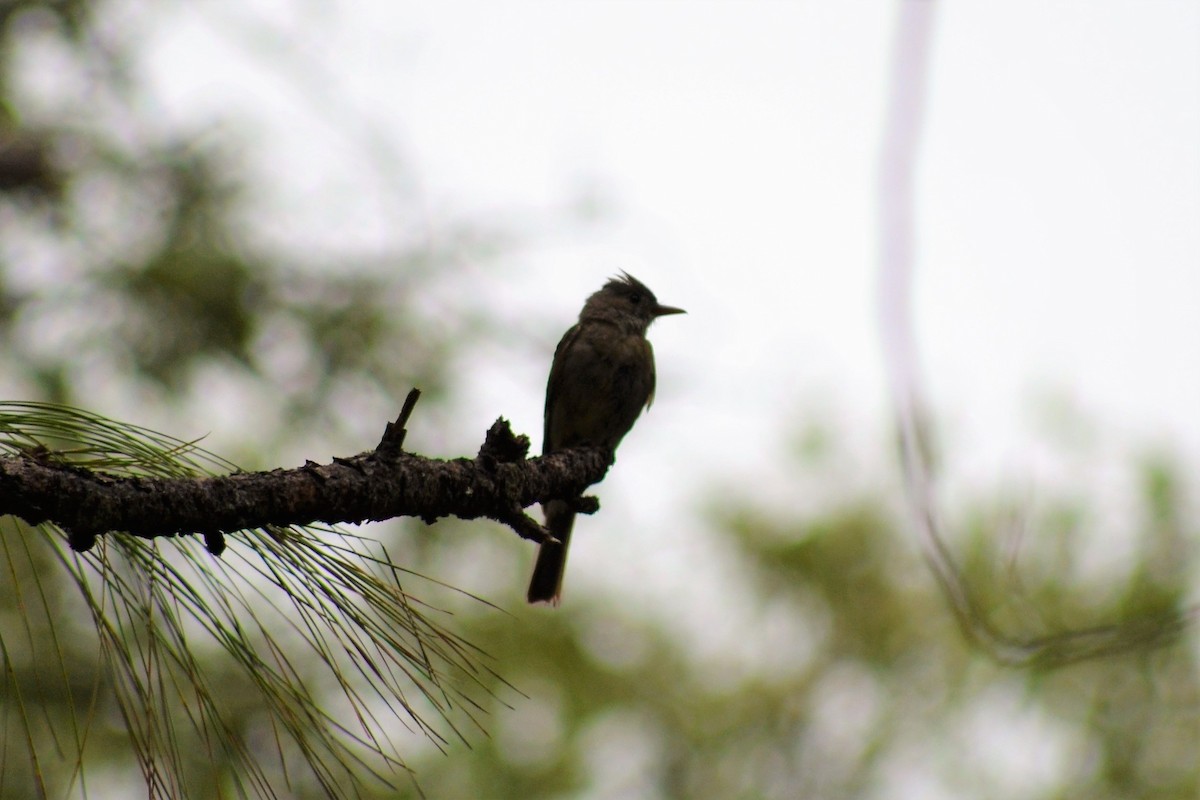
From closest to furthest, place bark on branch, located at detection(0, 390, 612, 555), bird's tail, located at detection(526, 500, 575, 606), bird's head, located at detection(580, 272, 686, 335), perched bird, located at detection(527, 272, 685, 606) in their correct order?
bark on branch, located at detection(0, 390, 612, 555) < bird's tail, located at detection(526, 500, 575, 606) < perched bird, located at detection(527, 272, 685, 606) < bird's head, located at detection(580, 272, 686, 335)

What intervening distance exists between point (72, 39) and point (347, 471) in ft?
16.7

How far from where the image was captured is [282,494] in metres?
1.89

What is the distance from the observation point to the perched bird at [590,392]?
229 inches

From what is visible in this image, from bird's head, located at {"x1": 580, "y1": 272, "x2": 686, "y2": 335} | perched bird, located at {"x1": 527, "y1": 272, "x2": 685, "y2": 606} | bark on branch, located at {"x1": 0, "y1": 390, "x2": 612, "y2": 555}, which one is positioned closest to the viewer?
bark on branch, located at {"x1": 0, "y1": 390, "x2": 612, "y2": 555}

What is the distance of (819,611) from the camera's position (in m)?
14.6

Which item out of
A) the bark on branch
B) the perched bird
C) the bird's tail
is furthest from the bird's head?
the bark on branch

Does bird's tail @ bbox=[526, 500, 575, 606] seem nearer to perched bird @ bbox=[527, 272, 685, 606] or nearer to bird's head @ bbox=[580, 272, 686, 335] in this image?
perched bird @ bbox=[527, 272, 685, 606]

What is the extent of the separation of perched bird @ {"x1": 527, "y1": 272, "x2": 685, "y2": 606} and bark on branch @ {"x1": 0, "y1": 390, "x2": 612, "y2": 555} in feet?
9.98

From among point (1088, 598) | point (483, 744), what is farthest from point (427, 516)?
point (1088, 598)

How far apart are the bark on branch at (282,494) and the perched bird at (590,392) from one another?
9.98ft

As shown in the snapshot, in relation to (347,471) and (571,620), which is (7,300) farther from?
(571,620)

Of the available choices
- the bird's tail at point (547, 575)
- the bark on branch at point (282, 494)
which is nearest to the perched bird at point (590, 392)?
the bird's tail at point (547, 575)

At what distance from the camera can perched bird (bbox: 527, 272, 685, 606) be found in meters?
5.83

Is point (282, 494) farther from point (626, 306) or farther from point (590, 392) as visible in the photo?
point (626, 306)
